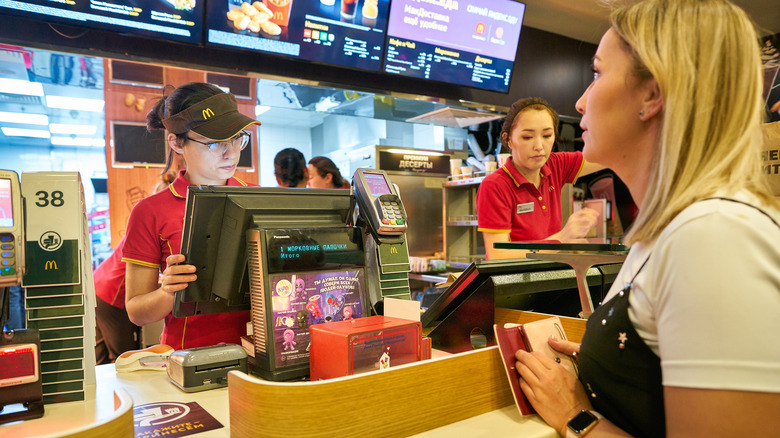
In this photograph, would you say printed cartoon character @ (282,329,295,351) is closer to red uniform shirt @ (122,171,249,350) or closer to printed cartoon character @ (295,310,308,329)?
printed cartoon character @ (295,310,308,329)

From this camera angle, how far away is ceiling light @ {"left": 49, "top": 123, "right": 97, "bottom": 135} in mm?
5871

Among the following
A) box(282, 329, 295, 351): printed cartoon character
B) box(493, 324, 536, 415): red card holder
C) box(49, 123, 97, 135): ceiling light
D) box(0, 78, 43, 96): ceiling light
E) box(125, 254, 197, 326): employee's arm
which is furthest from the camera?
box(49, 123, 97, 135): ceiling light

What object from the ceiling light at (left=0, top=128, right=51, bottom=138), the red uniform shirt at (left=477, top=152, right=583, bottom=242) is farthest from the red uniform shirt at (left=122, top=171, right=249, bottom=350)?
the ceiling light at (left=0, top=128, right=51, bottom=138)

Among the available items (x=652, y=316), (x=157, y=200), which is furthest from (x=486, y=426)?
(x=157, y=200)

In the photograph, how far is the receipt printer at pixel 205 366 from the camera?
126 centimetres

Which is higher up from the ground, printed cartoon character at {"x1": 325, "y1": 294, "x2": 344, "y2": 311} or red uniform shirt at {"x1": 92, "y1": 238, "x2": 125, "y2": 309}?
printed cartoon character at {"x1": 325, "y1": 294, "x2": 344, "y2": 311}

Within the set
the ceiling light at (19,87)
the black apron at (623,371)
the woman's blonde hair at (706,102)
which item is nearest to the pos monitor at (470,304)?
the black apron at (623,371)

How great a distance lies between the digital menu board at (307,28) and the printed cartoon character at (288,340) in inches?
92.9

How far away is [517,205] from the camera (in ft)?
8.46

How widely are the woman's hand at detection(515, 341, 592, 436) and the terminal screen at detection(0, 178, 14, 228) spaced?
1025mm

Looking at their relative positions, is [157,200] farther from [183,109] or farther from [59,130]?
[59,130]

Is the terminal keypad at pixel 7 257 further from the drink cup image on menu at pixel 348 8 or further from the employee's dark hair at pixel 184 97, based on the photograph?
the drink cup image on menu at pixel 348 8

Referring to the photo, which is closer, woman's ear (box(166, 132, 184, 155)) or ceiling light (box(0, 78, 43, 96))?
woman's ear (box(166, 132, 184, 155))

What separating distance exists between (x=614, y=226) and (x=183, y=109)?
440 centimetres
